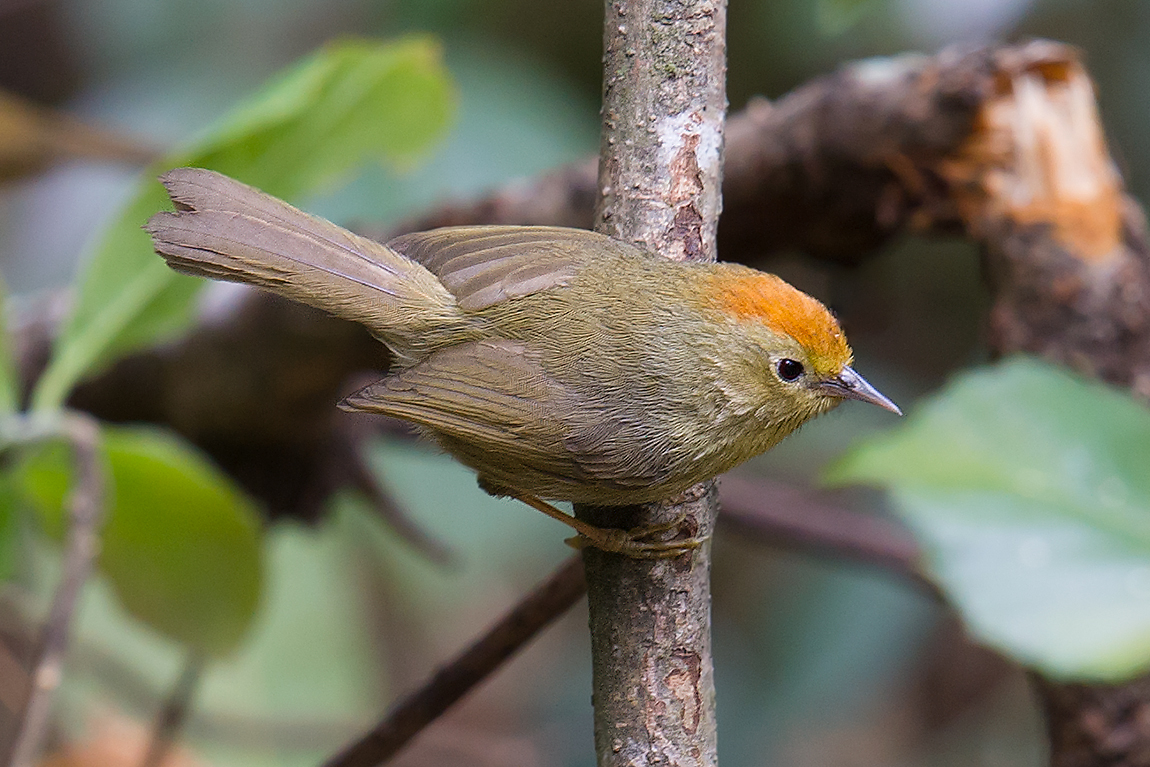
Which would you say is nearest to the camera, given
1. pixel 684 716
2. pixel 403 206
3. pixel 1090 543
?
pixel 684 716

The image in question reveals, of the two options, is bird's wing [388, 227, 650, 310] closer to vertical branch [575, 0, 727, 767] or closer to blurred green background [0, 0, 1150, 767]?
vertical branch [575, 0, 727, 767]

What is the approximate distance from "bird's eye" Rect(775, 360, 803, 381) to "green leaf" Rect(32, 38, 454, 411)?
1.25m

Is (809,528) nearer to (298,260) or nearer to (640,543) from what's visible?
(640,543)

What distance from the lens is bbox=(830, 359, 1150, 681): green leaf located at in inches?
77.3

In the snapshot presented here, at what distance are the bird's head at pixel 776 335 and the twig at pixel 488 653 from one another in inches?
17.9

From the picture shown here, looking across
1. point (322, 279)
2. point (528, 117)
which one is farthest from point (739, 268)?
point (528, 117)

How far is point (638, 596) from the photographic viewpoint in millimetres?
1538

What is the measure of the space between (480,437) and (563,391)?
153mm

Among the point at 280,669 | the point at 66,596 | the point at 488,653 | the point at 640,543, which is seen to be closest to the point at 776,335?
the point at 640,543

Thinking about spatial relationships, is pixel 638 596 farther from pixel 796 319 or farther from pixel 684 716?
pixel 796 319

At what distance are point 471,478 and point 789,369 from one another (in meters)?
2.38

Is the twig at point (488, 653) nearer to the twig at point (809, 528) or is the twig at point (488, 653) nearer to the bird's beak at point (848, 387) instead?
the bird's beak at point (848, 387)

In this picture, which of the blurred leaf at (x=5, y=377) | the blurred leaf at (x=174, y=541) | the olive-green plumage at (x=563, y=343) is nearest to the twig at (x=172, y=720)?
the blurred leaf at (x=174, y=541)

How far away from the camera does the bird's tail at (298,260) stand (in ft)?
5.92
